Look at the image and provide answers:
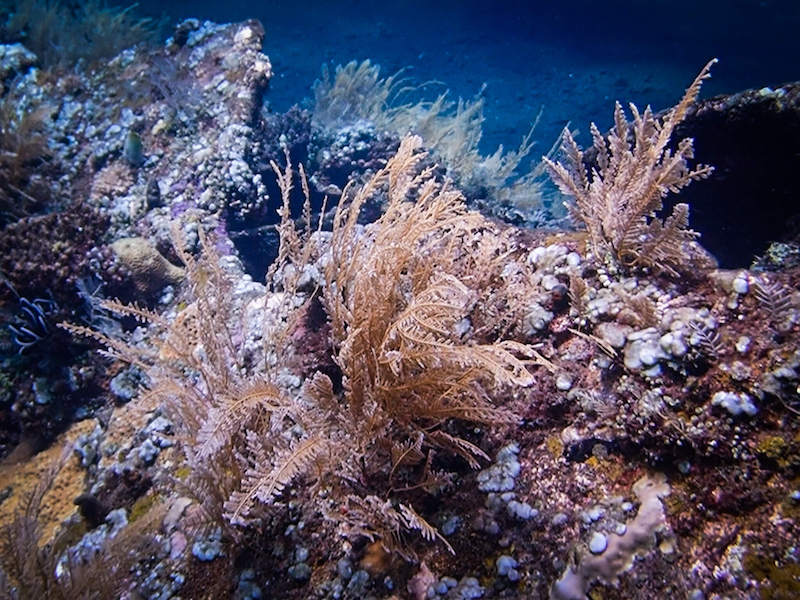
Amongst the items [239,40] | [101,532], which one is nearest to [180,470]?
[101,532]

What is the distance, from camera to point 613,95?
30.8 metres

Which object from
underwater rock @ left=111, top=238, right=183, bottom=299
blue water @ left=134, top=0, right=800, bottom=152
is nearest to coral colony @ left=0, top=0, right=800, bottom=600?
underwater rock @ left=111, top=238, right=183, bottom=299

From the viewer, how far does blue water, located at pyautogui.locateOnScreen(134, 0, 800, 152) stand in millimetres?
22812

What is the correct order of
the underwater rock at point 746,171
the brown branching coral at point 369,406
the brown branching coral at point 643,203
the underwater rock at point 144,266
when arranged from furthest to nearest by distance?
1. the underwater rock at point 144,266
2. the underwater rock at point 746,171
3. the brown branching coral at point 643,203
4. the brown branching coral at point 369,406

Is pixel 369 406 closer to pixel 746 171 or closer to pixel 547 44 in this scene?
pixel 746 171

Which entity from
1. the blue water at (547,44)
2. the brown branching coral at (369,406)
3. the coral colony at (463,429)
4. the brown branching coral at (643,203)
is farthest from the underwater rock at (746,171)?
the blue water at (547,44)

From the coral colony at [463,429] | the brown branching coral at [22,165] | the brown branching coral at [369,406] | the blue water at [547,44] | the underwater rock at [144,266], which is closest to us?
the coral colony at [463,429]

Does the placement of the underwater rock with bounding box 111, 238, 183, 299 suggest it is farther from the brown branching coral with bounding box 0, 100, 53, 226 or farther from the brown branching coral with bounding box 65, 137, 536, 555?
the brown branching coral with bounding box 65, 137, 536, 555

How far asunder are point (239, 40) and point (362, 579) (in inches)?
335

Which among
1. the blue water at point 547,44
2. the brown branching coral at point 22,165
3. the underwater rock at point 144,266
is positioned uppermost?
the blue water at point 547,44

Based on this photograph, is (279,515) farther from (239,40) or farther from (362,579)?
(239,40)

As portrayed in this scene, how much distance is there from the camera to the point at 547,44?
2761 centimetres

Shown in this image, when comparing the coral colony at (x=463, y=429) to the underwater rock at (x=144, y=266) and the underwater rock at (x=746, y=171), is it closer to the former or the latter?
the underwater rock at (x=746, y=171)

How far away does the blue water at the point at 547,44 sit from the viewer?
22812 mm
